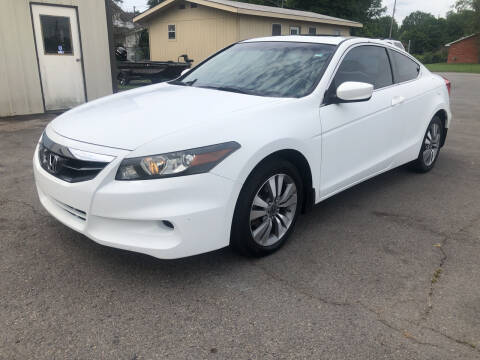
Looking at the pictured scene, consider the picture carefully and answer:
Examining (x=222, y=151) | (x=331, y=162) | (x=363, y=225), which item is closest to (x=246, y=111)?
(x=222, y=151)

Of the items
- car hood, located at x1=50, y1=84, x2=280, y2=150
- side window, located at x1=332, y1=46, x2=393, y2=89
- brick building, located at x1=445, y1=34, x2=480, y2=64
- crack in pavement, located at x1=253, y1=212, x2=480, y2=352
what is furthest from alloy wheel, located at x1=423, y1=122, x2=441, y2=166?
brick building, located at x1=445, y1=34, x2=480, y2=64

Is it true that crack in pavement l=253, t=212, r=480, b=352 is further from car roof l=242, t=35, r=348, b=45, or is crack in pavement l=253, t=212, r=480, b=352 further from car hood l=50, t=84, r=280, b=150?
car roof l=242, t=35, r=348, b=45

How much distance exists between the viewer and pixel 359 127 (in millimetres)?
3982

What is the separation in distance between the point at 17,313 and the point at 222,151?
5.26 feet

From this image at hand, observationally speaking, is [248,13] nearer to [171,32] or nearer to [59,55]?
[171,32]

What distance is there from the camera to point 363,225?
4.07 metres

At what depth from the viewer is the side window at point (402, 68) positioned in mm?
4793

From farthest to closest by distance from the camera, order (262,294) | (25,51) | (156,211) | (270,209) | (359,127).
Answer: (25,51)
(359,127)
(270,209)
(262,294)
(156,211)

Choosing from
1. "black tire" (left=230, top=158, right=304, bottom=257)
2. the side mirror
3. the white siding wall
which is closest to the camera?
"black tire" (left=230, top=158, right=304, bottom=257)

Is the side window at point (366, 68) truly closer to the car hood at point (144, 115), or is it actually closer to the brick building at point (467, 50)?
the car hood at point (144, 115)

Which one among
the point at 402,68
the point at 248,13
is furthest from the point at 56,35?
the point at 248,13

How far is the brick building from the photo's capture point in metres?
68.1

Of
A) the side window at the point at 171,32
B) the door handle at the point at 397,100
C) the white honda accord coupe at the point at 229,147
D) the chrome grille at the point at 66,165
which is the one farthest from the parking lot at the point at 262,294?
the side window at the point at 171,32

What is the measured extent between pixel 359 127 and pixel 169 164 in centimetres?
200
